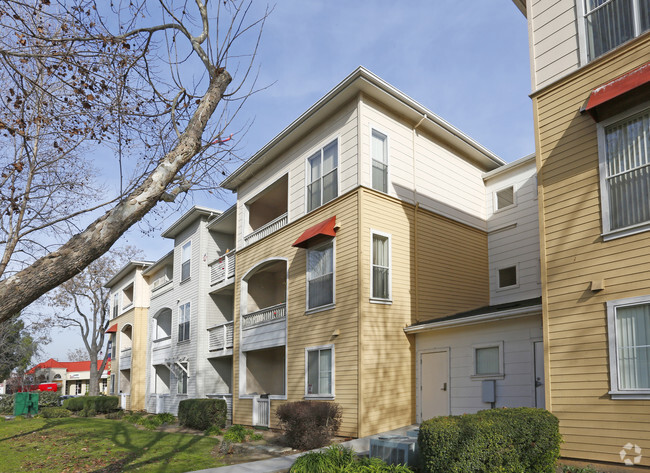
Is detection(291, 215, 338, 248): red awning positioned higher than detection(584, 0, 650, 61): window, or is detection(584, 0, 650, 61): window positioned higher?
detection(584, 0, 650, 61): window

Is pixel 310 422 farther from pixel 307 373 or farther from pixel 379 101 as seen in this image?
pixel 379 101

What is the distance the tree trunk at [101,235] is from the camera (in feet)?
17.8

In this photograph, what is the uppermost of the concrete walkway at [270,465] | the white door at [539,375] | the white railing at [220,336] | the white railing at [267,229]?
the white railing at [267,229]

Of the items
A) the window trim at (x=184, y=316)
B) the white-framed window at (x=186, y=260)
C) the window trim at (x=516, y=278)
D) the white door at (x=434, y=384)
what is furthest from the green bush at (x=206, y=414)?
the window trim at (x=516, y=278)

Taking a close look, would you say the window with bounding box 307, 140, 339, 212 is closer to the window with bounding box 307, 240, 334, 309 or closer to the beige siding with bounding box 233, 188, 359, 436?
the beige siding with bounding box 233, 188, 359, 436

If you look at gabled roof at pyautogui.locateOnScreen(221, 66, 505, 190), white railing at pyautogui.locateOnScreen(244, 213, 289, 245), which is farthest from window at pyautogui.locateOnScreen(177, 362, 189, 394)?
gabled roof at pyautogui.locateOnScreen(221, 66, 505, 190)

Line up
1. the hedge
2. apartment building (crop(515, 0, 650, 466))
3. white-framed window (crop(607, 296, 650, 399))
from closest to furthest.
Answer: white-framed window (crop(607, 296, 650, 399)) < apartment building (crop(515, 0, 650, 466)) < the hedge

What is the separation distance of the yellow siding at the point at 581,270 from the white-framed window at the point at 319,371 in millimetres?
7216

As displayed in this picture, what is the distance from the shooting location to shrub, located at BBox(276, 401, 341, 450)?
13.9m

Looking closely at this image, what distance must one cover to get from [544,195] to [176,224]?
22.1 meters

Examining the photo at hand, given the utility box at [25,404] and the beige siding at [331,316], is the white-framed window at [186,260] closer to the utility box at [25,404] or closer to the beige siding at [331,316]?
the beige siding at [331,316]

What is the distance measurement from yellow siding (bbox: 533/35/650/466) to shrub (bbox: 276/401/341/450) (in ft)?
20.0

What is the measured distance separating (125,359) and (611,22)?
123ft

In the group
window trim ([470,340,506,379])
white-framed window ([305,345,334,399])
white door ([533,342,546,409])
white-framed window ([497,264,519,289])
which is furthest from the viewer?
white-framed window ([497,264,519,289])
